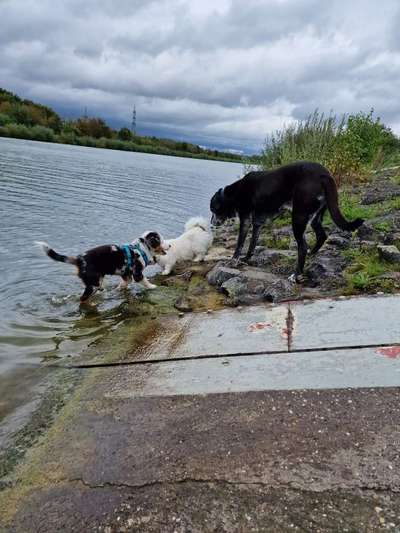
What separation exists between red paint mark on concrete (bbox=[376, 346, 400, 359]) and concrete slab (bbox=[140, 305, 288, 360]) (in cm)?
78

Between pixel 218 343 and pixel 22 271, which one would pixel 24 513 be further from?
pixel 22 271

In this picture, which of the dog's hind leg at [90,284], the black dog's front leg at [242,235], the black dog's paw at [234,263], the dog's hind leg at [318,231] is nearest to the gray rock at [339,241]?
the dog's hind leg at [318,231]

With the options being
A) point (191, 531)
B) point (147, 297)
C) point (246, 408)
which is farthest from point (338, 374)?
point (147, 297)

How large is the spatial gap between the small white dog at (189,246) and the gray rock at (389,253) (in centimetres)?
372

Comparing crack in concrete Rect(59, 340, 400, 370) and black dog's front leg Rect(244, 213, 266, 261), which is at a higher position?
black dog's front leg Rect(244, 213, 266, 261)

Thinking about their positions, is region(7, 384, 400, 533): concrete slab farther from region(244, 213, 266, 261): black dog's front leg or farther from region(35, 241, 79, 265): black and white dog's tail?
region(244, 213, 266, 261): black dog's front leg

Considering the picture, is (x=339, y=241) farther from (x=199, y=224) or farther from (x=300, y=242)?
(x=199, y=224)

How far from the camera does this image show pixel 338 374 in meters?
3.22

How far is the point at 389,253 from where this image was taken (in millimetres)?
5633

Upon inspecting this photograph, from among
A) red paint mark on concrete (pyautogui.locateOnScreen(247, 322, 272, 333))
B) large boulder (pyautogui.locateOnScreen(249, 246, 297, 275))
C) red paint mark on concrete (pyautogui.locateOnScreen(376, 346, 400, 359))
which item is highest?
red paint mark on concrete (pyautogui.locateOnScreen(376, 346, 400, 359))

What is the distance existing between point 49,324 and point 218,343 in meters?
2.66

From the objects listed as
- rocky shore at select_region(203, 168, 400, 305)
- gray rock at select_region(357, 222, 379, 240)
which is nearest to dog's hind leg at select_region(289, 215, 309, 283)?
rocky shore at select_region(203, 168, 400, 305)

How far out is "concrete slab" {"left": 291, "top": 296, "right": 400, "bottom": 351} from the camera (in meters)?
3.72

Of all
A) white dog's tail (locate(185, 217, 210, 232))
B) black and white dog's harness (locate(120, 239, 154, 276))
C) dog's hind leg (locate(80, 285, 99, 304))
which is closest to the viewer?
dog's hind leg (locate(80, 285, 99, 304))
